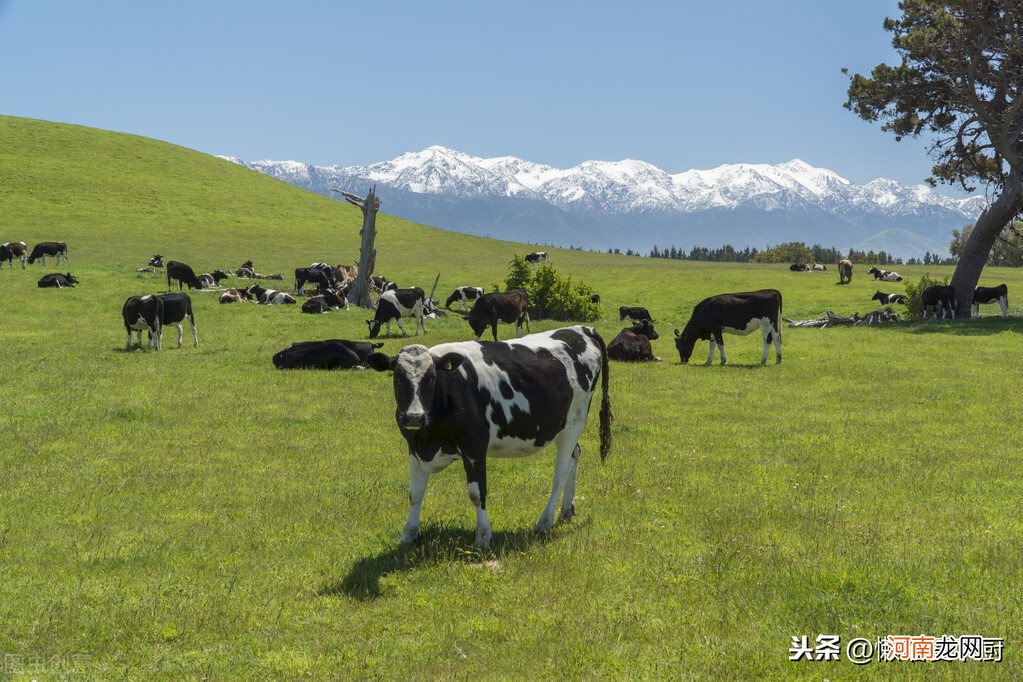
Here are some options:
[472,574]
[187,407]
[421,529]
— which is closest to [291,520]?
[421,529]

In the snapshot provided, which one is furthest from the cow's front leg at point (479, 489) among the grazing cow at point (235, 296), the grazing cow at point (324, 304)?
the grazing cow at point (235, 296)

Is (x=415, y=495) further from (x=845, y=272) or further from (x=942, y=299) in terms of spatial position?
(x=845, y=272)

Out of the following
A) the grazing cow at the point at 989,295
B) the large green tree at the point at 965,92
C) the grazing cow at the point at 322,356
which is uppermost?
the large green tree at the point at 965,92

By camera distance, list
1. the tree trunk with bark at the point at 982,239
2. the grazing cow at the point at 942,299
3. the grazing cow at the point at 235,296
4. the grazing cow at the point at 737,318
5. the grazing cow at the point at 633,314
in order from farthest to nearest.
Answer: the grazing cow at the point at 633,314 < the grazing cow at the point at 235,296 < the grazing cow at the point at 942,299 < the tree trunk with bark at the point at 982,239 < the grazing cow at the point at 737,318

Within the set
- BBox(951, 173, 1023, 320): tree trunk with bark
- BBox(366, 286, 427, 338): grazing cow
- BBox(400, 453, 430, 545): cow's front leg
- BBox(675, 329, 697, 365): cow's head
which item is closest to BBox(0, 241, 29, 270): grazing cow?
BBox(366, 286, 427, 338): grazing cow

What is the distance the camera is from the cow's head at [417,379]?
8500mm

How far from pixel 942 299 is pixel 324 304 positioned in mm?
29486

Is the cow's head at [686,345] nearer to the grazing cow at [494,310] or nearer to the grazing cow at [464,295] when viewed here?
the grazing cow at [494,310]

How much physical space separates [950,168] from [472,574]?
39.5 metres

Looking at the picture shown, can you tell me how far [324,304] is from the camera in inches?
1582

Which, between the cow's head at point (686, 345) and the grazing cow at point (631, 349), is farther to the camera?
the grazing cow at point (631, 349)

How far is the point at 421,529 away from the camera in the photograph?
993cm

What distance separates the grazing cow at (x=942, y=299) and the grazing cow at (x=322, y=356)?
92.4ft

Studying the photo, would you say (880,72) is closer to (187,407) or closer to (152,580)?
(187,407)
